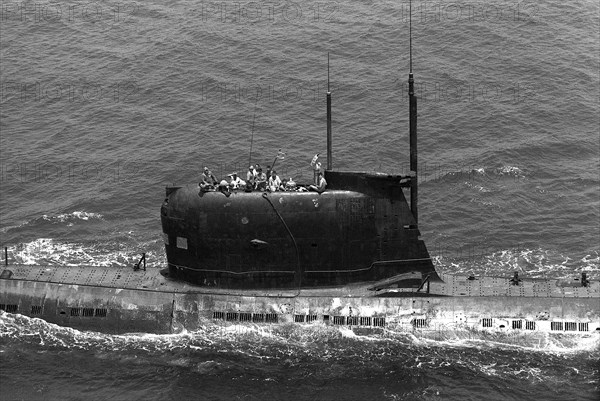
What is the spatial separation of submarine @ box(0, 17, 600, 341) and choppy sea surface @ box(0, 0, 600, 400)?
2.80ft

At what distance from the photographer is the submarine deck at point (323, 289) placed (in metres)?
47.9

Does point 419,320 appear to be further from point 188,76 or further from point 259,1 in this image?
point 259,1

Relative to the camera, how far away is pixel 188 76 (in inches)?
2783

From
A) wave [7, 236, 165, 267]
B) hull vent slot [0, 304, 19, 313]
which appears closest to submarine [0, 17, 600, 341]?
hull vent slot [0, 304, 19, 313]

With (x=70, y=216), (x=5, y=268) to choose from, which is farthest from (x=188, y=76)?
(x=5, y=268)

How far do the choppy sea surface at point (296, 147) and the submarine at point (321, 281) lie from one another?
853 mm

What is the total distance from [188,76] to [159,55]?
A: 3.64m

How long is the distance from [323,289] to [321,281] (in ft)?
1.17

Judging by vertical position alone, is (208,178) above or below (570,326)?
above

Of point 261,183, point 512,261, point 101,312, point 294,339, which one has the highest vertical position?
point 261,183

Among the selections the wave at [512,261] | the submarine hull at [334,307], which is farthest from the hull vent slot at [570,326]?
the wave at [512,261]

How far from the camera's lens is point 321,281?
1889 inches

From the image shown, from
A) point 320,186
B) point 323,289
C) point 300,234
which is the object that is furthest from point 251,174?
point 323,289

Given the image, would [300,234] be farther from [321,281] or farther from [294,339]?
[294,339]
